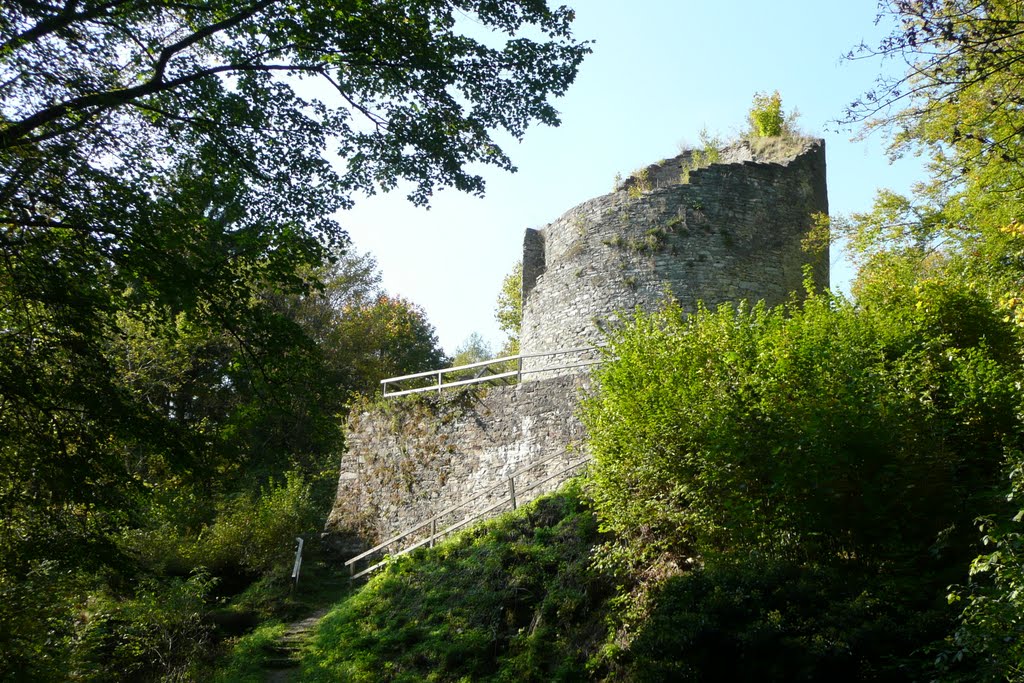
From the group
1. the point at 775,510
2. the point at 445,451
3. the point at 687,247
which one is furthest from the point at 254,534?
the point at 775,510

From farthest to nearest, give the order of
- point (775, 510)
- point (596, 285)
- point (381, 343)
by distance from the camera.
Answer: point (381, 343) < point (596, 285) < point (775, 510)

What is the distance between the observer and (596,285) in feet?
49.8

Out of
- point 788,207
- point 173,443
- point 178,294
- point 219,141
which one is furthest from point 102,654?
point 788,207

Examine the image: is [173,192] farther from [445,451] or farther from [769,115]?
[769,115]

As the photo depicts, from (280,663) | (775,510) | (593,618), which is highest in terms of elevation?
(775,510)

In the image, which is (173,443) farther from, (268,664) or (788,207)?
(788,207)

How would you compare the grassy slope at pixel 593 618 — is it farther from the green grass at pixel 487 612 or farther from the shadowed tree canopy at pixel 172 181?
the shadowed tree canopy at pixel 172 181

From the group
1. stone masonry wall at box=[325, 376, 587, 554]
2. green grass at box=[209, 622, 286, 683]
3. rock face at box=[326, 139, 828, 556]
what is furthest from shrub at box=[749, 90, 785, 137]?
green grass at box=[209, 622, 286, 683]

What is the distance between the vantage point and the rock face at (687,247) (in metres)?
14.7

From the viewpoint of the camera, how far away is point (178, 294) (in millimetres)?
6707

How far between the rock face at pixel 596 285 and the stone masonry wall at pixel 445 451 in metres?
0.03

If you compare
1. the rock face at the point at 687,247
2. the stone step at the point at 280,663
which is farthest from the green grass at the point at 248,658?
the rock face at the point at 687,247

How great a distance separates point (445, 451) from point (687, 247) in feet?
19.1

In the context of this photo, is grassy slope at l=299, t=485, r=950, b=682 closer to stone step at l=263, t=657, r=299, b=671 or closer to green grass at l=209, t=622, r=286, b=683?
stone step at l=263, t=657, r=299, b=671
